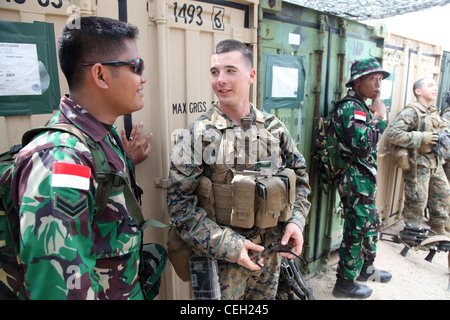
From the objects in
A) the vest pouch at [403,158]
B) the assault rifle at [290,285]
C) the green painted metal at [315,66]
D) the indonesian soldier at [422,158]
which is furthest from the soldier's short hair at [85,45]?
the vest pouch at [403,158]

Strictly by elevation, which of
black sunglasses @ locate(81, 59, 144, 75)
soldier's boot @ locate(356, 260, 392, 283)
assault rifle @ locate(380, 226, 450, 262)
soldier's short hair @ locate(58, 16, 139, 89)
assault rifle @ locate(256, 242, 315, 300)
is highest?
soldier's short hair @ locate(58, 16, 139, 89)

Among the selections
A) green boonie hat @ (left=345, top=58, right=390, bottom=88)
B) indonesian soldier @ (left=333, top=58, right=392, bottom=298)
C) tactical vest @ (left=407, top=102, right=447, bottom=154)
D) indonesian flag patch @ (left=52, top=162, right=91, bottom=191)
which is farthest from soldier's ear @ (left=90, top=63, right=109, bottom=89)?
tactical vest @ (left=407, top=102, right=447, bottom=154)

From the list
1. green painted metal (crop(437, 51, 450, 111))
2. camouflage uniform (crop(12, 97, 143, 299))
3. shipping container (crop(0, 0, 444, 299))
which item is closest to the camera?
camouflage uniform (crop(12, 97, 143, 299))

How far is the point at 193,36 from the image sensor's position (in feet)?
7.19

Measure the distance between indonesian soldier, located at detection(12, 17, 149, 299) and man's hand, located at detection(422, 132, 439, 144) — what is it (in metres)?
4.31

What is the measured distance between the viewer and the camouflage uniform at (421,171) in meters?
4.44

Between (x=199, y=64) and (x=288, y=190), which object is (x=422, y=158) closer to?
(x=288, y=190)

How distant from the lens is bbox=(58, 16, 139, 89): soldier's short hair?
4.07 feet

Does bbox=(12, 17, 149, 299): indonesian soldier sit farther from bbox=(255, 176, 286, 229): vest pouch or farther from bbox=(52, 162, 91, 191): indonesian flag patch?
bbox=(255, 176, 286, 229): vest pouch

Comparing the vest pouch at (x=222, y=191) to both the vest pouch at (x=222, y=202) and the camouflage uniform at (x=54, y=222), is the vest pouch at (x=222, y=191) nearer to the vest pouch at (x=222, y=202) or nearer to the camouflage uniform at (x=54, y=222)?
the vest pouch at (x=222, y=202)

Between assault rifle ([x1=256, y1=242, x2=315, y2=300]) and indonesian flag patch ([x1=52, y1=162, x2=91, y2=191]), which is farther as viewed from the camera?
assault rifle ([x1=256, y1=242, x2=315, y2=300])

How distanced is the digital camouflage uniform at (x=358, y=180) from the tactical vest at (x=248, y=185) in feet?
5.01

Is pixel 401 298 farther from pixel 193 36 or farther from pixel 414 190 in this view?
pixel 193 36

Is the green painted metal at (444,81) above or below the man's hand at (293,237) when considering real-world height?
above
